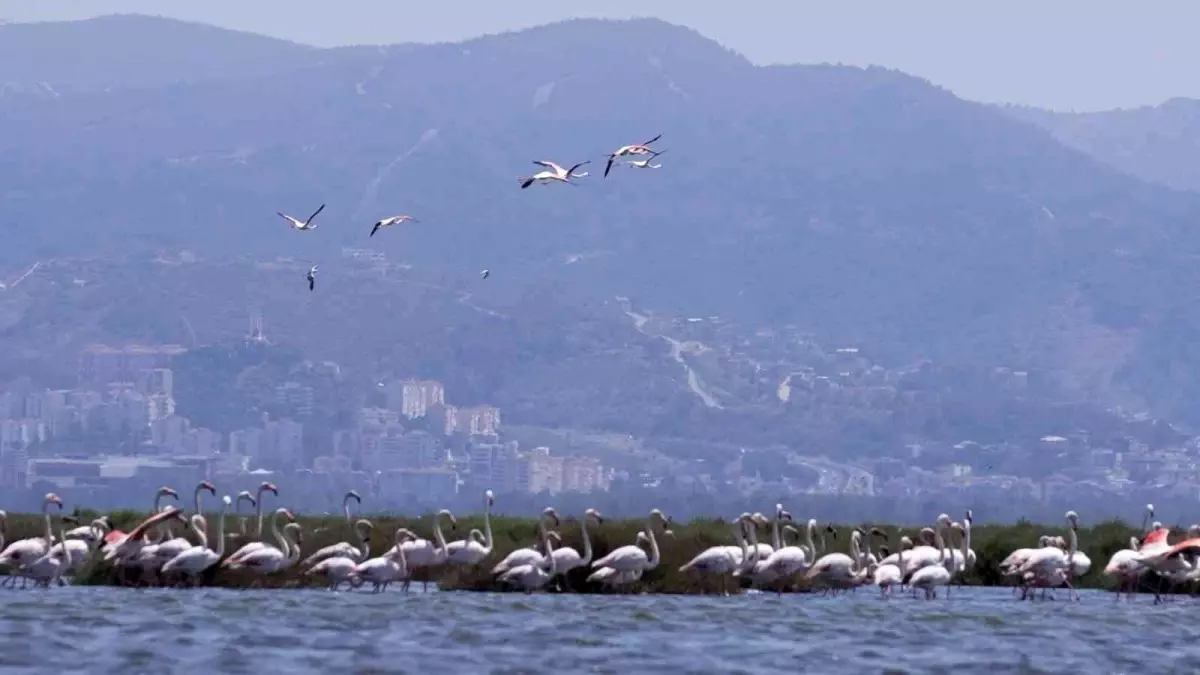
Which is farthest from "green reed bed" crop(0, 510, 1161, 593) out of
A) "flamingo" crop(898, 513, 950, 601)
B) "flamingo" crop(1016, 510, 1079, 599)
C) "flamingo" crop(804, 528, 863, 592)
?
"flamingo" crop(1016, 510, 1079, 599)

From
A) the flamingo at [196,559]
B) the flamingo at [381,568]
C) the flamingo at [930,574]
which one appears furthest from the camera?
the flamingo at [930,574]

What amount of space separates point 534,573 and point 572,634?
249 inches

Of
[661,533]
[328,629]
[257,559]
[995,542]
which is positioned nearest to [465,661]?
[328,629]

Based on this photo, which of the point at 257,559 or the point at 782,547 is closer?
the point at 257,559

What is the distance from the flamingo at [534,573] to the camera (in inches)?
1866

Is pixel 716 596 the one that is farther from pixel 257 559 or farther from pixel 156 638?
pixel 156 638

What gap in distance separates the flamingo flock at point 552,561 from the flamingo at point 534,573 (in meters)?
0.02

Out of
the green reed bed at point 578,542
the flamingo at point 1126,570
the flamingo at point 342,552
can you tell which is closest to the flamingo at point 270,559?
the flamingo at point 342,552

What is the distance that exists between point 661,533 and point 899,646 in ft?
43.0

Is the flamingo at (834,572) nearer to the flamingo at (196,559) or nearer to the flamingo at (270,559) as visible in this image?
the flamingo at (270,559)

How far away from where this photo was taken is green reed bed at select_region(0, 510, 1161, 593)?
49031mm

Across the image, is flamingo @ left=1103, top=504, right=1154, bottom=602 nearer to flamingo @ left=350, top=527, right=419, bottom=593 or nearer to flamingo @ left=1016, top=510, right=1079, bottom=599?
flamingo @ left=1016, top=510, right=1079, bottom=599

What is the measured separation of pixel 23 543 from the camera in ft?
158

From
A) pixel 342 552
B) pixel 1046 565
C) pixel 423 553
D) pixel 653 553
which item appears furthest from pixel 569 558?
pixel 1046 565
